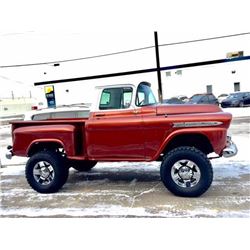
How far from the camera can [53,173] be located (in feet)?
21.1

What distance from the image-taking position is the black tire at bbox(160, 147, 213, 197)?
5.57 metres

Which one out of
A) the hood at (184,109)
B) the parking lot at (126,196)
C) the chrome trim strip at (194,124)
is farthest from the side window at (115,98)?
the parking lot at (126,196)

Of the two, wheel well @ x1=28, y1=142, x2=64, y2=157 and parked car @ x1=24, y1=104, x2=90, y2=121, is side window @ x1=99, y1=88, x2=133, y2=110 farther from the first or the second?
parked car @ x1=24, y1=104, x2=90, y2=121

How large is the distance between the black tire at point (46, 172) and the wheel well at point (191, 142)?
2115mm

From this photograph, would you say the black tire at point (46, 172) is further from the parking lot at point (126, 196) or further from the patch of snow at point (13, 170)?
the patch of snow at point (13, 170)

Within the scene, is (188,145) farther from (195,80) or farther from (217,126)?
(195,80)

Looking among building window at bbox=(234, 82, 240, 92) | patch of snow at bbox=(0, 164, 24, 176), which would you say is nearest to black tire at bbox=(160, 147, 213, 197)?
patch of snow at bbox=(0, 164, 24, 176)

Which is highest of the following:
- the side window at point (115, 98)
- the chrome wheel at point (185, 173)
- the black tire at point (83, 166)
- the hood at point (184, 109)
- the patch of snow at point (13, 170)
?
the side window at point (115, 98)

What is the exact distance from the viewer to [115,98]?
6.41 m

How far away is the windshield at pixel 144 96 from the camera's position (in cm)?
633

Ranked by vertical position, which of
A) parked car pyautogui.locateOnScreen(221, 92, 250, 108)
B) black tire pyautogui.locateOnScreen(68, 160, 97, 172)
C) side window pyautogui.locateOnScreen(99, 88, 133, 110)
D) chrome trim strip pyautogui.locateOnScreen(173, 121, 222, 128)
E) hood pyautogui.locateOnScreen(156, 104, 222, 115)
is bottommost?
black tire pyautogui.locateOnScreen(68, 160, 97, 172)

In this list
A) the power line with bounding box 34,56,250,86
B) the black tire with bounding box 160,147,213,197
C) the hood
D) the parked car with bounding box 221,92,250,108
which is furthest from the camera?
the parked car with bounding box 221,92,250,108

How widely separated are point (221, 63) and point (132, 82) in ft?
110
